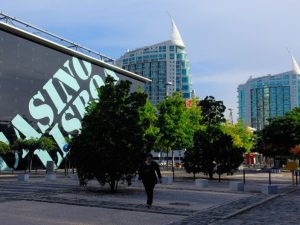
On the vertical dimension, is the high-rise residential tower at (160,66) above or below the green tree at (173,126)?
above

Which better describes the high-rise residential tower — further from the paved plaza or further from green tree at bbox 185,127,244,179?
the paved plaza

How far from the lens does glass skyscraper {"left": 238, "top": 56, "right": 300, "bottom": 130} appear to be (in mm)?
155625

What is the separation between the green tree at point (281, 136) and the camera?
56.5m

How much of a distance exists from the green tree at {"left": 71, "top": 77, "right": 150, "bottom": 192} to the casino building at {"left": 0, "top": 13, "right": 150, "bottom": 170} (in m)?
30.3

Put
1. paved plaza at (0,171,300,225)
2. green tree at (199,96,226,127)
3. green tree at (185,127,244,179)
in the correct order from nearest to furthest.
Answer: paved plaza at (0,171,300,225), green tree at (185,127,244,179), green tree at (199,96,226,127)

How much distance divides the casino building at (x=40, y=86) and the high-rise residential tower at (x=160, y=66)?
74939 mm

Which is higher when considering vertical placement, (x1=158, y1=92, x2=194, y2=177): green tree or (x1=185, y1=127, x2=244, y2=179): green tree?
(x1=158, y1=92, x2=194, y2=177): green tree

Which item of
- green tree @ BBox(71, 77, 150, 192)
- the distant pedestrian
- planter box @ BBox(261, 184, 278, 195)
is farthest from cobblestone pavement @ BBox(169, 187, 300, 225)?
green tree @ BBox(71, 77, 150, 192)

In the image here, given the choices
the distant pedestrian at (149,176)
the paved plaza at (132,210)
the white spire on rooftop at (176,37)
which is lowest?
the paved plaza at (132,210)

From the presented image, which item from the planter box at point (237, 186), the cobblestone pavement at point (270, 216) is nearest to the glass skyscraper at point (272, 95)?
the planter box at point (237, 186)

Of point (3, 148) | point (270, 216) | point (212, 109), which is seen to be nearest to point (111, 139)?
point (270, 216)

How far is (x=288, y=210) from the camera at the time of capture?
546 inches

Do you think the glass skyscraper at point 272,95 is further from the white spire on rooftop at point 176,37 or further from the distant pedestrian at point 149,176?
the distant pedestrian at point 149,176

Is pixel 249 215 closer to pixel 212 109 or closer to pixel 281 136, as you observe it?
pixel 281 136
